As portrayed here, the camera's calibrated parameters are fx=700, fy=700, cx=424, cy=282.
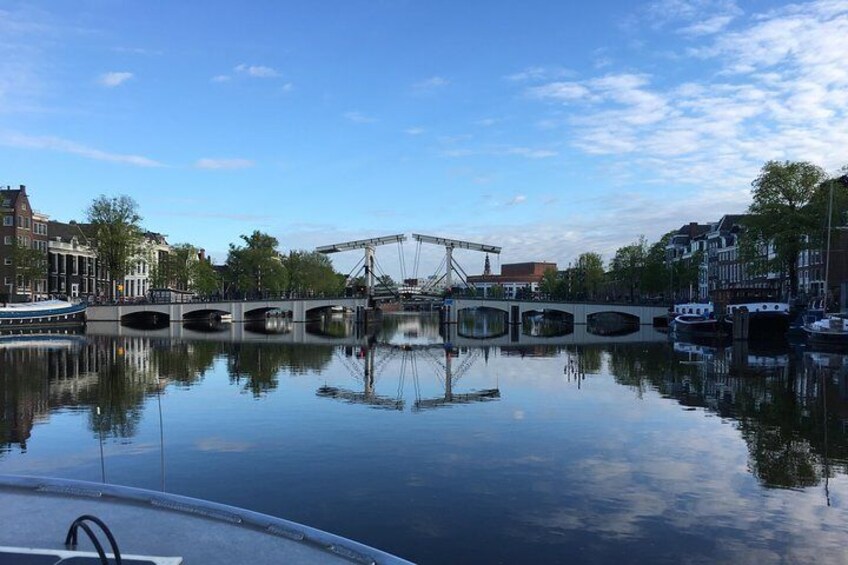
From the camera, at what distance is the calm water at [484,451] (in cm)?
1312

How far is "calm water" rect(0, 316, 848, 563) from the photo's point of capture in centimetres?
1312

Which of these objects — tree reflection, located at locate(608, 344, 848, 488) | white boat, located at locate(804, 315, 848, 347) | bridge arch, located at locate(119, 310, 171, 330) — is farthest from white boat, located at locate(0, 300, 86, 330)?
white boat, located at locate(804, 315, 848, 347)

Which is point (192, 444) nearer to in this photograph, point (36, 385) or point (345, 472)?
point (345, 472)

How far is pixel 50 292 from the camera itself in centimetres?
11412

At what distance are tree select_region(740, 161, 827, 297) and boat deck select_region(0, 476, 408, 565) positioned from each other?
7937cm

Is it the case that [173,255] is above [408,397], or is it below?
above

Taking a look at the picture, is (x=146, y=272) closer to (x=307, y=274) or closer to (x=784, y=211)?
(x=307, y=274)

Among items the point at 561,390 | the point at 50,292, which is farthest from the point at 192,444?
the point at 50,292

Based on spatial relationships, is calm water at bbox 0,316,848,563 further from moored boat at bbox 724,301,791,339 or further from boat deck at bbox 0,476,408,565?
moored boat at bbox 724,301,791,339

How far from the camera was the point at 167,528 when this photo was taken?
28.8ft

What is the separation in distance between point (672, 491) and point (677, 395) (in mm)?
17618

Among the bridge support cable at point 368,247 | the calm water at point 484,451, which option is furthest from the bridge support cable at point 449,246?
the calm water at point 484,451

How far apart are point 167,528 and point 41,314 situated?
297 ft

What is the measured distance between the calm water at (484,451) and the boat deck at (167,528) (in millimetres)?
3896
